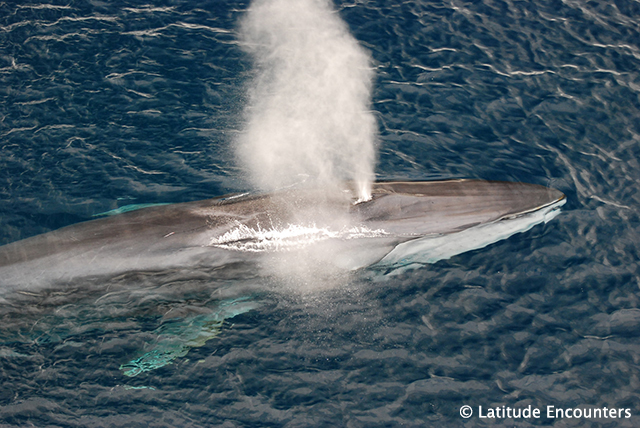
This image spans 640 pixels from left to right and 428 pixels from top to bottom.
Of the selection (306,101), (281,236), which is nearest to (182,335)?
(281,236)

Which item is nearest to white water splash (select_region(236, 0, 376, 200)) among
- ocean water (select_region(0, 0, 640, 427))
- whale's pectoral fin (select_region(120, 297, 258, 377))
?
ocean water (select_region(0, 0, 640, 427))

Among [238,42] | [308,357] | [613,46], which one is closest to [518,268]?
[308,357]

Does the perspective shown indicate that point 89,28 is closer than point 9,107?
No

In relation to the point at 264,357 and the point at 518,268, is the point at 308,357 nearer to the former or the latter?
the point at 264,357

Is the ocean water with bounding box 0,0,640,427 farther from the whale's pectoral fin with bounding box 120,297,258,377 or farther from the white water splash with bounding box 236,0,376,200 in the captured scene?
the white water splash with bounding box 236,0,376,200

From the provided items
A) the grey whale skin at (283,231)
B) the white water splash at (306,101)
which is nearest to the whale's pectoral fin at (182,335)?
the grey whale skin at (283,231)

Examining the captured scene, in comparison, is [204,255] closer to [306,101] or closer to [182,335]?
[182,335]
